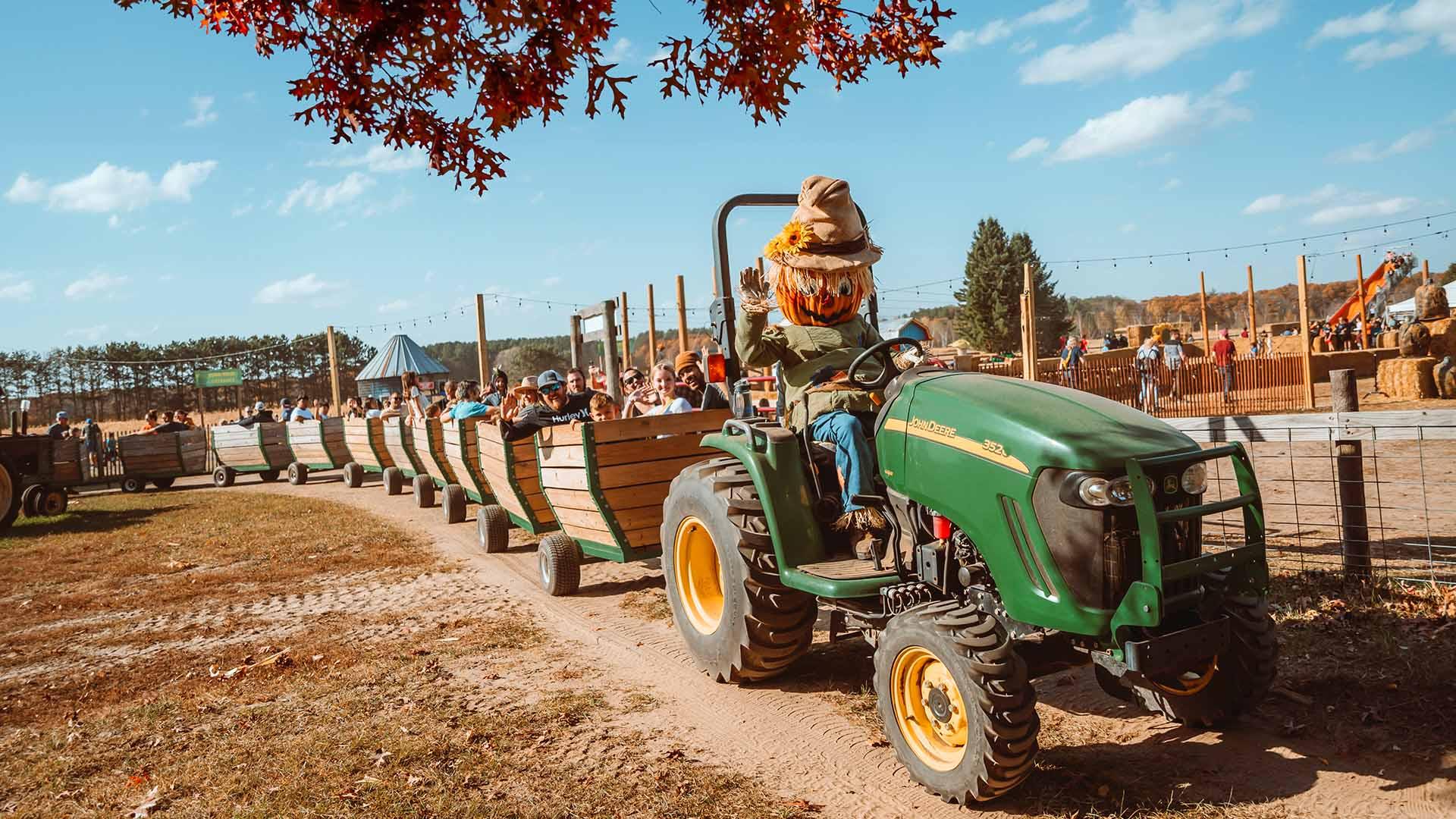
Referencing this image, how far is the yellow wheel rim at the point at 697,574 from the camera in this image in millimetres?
4738

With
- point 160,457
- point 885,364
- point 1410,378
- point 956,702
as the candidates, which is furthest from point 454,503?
point 1410,378

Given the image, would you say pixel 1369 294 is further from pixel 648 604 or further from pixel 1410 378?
pixel 648 604

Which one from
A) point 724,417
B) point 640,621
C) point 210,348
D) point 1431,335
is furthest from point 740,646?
point 210,348

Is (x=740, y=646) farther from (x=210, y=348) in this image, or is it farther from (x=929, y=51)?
(x=210, y=348)

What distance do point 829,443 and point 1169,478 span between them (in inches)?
55.8

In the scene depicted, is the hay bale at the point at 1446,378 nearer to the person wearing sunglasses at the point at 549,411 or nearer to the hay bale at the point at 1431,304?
the hay bale at the point at 1431,304

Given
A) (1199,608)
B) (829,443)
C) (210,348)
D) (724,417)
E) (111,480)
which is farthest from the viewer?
(210,348)

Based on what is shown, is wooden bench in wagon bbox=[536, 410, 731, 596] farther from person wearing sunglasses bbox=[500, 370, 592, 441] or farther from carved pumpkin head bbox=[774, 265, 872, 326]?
carved pumpkin head bbox=[774, 265, 872, 326]

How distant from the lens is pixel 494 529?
27.5 feet

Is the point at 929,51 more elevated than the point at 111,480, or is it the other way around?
the point at 929,51

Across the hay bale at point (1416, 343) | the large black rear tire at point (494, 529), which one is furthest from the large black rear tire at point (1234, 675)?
the hay bale at point (1416, 343)

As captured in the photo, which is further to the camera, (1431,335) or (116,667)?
(1431,335)

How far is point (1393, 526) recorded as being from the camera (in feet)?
21.2

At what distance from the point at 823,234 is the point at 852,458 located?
1.24 metres
